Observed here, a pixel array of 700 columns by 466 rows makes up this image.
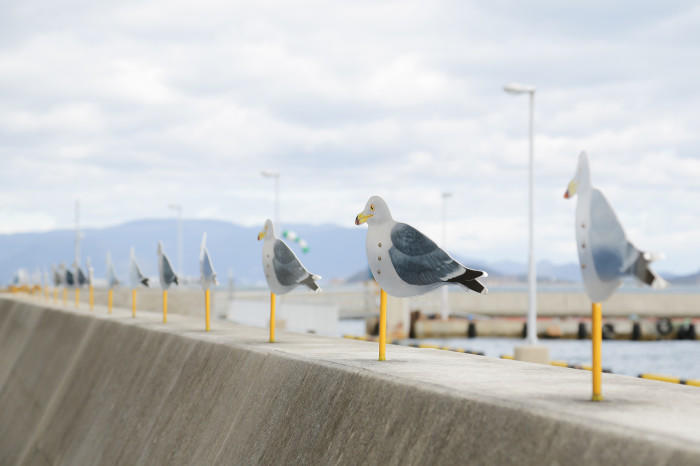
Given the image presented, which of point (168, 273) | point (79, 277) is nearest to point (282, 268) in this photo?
point (168, 273)

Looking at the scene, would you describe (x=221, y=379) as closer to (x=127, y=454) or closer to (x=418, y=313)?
(x=127, y=454)

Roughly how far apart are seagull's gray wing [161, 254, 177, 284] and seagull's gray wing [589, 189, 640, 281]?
329 inches

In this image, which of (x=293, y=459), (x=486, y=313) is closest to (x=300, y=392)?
(x=293, y=459)

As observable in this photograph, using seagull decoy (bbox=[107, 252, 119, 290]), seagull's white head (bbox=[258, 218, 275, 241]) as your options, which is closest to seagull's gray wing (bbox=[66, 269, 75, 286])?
seagull decoy (bbox=[107, 252, 119, 290])

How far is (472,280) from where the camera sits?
5945 mm

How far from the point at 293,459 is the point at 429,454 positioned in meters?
1.39

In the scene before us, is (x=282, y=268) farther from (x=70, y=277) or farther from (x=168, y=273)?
(x=70, y=277)

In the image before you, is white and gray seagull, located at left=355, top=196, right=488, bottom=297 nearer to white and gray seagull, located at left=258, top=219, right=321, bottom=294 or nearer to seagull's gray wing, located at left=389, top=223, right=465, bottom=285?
seagull's gray wing, located at left=389, top=223, right=465, bottom=285

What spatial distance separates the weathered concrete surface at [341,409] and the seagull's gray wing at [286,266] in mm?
604

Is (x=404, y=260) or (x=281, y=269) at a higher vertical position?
(x=404, y=260)

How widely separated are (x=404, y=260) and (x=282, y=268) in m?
2.50

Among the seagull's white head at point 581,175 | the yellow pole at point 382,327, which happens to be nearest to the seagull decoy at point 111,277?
the yellow pole at point 382,327

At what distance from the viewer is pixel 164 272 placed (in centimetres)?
1247

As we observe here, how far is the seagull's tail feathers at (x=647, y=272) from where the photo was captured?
4.17 meters
